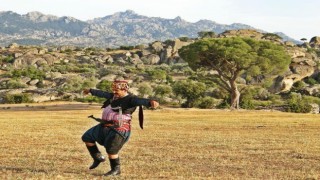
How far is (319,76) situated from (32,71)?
5609cm

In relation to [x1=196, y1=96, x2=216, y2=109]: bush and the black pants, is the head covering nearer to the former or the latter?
the black pants

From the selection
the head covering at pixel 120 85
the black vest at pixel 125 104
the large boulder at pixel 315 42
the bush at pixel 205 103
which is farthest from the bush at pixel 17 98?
the large boulder at pixel 315 42

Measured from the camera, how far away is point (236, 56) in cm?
5022

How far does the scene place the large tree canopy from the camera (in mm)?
50656

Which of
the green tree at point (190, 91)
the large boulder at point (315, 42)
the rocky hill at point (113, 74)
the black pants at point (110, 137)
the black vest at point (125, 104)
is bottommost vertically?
the rocky hill at point (113, 74)

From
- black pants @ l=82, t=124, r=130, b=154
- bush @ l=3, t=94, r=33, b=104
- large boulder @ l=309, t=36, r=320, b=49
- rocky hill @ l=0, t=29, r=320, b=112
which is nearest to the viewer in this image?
black pants @ l=82, t=124, r=130, b=154

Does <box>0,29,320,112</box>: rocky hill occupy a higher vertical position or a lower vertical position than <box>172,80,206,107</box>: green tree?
lower

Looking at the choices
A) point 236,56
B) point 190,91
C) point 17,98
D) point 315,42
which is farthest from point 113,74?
point 315,42

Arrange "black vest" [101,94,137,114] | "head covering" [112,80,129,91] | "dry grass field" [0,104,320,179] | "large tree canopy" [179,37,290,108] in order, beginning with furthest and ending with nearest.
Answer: "large tree canopy" [179,37,290,108] < "dry grass field" [0,104,320,179] < "head covering" [112,80,129,91] < "black vest" [101,94,137,114]

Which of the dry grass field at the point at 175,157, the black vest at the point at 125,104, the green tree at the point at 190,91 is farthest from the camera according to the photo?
the green tree at the point at 190,91

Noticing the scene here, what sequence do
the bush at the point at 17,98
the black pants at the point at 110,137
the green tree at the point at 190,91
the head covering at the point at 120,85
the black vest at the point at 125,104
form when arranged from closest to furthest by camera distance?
the black pants at the point at 110,137, the black vest at the point at 125,104, the head covering at the point at 120,85, the green tree at the point at 190,91, the bush at the point at 17,98

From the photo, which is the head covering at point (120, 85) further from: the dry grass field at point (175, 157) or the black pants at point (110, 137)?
the dry grass field at point (175, 157)

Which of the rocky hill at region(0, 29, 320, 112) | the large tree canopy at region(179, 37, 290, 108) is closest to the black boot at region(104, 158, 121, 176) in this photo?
the large tree canopy at region(179, 37, 290, 108)

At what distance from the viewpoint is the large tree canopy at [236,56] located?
5066cm
